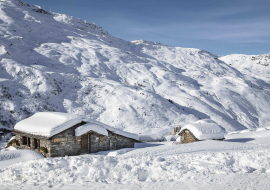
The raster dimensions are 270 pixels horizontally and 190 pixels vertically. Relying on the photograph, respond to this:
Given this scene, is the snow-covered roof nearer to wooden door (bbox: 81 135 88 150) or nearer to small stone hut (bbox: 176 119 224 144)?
wooden door (bbox: 81 135 88 150)

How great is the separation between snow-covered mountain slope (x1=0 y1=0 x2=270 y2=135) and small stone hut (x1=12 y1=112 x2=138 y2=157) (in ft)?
30.2

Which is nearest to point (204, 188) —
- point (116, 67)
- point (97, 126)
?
point (97, 126)

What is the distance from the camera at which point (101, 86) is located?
39.4m

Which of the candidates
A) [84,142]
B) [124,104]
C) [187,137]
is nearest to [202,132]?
[187,137]

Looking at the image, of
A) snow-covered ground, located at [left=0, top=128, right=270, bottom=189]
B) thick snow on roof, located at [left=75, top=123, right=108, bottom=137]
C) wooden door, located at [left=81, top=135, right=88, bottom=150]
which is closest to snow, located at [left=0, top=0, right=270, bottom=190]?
snow-covered ground, located at [left=0, top=128, right=270, bottom=189]

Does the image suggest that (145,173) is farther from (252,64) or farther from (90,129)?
(252,64)

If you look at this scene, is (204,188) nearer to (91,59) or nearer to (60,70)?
(60,70)

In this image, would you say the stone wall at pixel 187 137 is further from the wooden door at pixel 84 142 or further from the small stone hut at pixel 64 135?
the wooden door at pixel 84 142

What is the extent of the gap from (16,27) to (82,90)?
30303 mm

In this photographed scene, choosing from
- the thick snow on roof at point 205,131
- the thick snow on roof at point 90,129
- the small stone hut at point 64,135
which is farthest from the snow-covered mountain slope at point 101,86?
the thick snow on roof at point 90,129

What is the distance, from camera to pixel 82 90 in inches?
1481

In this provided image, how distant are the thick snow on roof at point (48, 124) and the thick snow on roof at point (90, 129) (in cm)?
65

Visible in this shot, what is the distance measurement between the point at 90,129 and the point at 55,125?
9.71 ft

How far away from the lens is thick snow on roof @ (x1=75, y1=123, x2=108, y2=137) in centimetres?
1773
